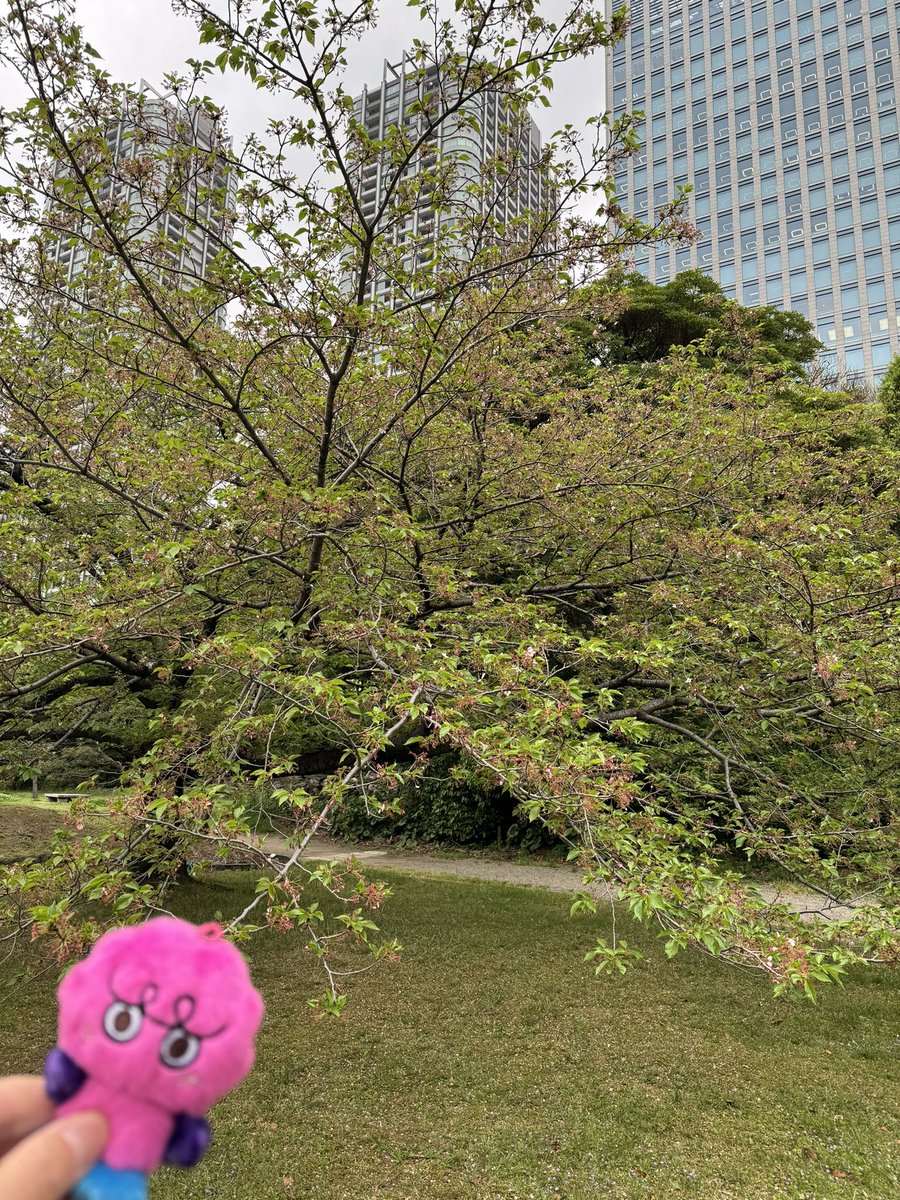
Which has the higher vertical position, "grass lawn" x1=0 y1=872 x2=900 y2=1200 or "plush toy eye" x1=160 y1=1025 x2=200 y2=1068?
"plush toy eye" x1=160 y1=1025 x2=200 y2=1068

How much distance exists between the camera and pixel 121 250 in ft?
13.5

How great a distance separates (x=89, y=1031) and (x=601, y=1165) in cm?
523

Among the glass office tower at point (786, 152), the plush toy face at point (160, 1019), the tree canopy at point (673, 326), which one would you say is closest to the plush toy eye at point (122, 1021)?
the plush toy face at point (160, 1019)

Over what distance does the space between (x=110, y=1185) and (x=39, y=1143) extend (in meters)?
0.12

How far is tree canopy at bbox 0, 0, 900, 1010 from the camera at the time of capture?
3.82 metres

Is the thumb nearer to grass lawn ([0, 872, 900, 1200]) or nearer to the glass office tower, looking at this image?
grass lawn ([0, 872, 900, 1200])

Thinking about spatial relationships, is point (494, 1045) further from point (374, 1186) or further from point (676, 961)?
point (676, 961)

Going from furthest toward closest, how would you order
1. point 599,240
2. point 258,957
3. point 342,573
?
point 258,957 < point 342,573 < point 599,240

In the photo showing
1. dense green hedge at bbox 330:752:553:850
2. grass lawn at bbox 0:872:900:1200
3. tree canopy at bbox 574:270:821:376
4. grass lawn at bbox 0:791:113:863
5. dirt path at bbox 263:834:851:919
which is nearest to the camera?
grass lawn at bbox 0:872:900:1200

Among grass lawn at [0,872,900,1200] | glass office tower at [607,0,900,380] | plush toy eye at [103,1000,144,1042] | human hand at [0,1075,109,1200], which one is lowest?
grass lawn at [0,872,900,1200]

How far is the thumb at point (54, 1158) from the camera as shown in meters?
0.84

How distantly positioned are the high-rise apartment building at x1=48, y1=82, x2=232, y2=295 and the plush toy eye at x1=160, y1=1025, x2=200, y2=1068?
4.22 metres

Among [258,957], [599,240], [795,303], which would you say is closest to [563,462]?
[599,240]

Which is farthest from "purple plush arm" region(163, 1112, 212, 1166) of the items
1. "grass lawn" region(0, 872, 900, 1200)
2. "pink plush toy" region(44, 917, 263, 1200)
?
"grass lawn" region(0, 872, 900, 1200)
